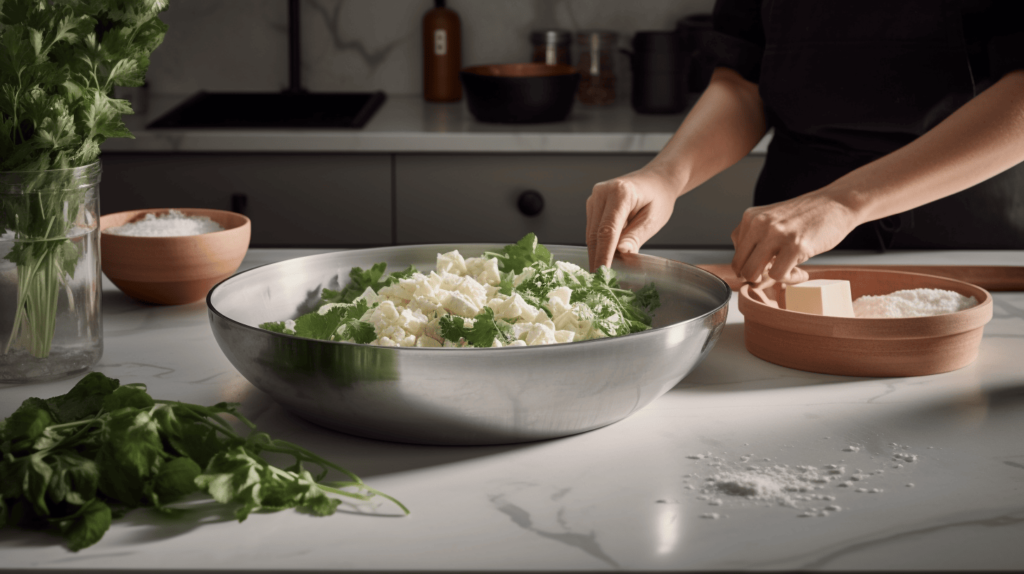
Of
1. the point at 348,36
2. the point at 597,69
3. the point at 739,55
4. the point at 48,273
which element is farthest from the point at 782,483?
the point at 348,36

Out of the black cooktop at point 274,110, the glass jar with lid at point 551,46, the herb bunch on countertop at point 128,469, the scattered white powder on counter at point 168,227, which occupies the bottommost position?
the herb bunch on countertop at point 128,469

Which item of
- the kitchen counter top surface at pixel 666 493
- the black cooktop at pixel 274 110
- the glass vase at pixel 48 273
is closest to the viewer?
the kitchen counter top surface at pixel 666 493

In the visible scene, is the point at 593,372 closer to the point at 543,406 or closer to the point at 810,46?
the point at 543,406

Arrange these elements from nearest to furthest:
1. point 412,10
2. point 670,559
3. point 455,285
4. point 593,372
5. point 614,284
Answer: point 670,559
point 593,372
point 455,285
point 614,284
point 412,10

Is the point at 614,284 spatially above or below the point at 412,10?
below

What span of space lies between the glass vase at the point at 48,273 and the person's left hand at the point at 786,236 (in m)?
0.70

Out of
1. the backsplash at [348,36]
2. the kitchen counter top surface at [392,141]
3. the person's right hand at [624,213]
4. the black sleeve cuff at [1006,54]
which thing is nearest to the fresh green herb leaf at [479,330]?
the person's right hand at [624,213]

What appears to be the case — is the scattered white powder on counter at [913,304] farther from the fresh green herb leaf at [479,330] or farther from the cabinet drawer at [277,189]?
the cabinet drawer at [277,189]

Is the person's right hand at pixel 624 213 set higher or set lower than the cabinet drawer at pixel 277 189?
higher

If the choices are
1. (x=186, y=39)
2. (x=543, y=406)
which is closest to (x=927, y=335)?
(x=543, y=406)

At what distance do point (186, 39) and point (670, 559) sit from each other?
9.35 feet

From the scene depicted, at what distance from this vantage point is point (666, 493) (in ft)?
2.26

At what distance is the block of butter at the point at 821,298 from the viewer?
0.98m

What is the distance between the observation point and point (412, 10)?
2.98m
